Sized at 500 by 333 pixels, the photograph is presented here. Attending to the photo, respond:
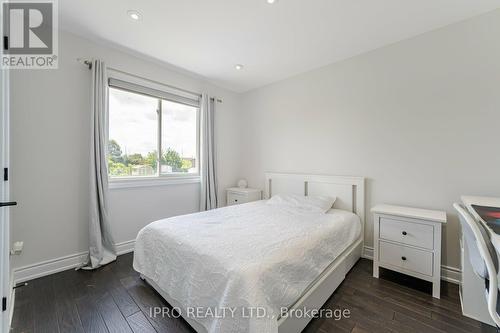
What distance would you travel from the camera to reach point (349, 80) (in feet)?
8.98

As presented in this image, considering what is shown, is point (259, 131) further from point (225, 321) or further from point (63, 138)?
point (225, 321)

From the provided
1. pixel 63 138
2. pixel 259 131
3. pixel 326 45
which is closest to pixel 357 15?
pixel 326 45

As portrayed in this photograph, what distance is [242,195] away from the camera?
3.57m

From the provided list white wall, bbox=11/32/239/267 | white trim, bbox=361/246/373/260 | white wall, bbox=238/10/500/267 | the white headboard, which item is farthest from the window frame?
white trim, bbox=361/246/373/260

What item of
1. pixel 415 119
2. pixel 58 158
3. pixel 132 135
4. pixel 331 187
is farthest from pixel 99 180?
pixel 415 119

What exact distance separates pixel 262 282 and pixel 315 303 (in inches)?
28.1

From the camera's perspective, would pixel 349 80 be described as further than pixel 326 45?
Yes

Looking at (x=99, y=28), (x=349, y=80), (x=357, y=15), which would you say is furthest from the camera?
(x=349, y=80)

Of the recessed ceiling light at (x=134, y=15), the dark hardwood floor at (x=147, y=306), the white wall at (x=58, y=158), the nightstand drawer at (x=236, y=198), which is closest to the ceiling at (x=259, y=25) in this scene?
the recessed ceiling light at (x=134, y=15)

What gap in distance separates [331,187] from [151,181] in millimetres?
2626

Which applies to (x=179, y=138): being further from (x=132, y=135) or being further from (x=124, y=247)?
(x=124, y=247)

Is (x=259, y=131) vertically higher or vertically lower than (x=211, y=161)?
higher

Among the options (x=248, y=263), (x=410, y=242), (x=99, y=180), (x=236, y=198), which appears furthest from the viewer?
(x=236, y=198)

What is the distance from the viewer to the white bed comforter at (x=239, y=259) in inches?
44.3
